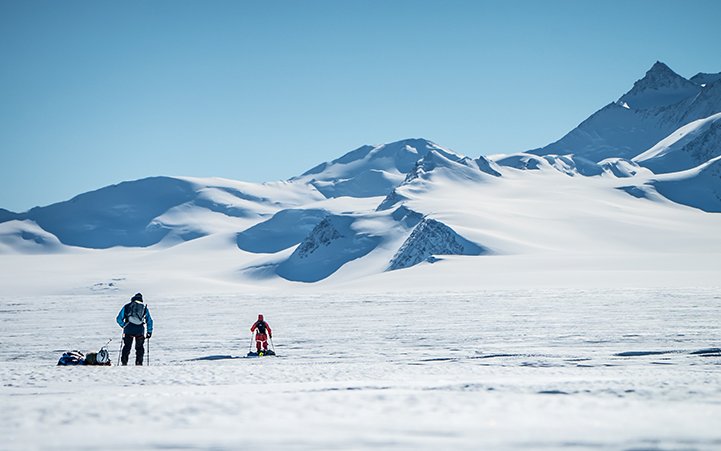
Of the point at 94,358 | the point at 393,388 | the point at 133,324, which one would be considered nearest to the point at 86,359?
the point at 94,358

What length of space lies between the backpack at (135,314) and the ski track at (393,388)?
4.36 feet

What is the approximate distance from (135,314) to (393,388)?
28.2ft

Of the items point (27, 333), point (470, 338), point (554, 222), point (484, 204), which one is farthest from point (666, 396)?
point (484, 204)

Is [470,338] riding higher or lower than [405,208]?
lower

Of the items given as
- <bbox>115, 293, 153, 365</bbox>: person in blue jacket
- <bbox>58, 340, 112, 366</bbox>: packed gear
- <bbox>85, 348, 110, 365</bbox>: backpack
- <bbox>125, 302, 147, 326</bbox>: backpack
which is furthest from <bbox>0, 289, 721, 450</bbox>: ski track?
<bbox>125, 302, 147, 326</bbox>: backpack

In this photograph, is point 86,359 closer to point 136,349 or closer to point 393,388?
point 136,349

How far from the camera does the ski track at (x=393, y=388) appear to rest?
24.2 feet

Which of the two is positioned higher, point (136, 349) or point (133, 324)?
point (133, 324)

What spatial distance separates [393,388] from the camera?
1052 centimetres

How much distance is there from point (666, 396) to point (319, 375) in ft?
19.4

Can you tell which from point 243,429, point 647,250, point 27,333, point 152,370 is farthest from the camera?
point 647,250

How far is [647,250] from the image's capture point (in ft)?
321

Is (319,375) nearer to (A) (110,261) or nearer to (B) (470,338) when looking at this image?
(B) (470,338)

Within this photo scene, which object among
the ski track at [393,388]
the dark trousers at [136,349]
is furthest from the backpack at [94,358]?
the ski track at [393,388]
